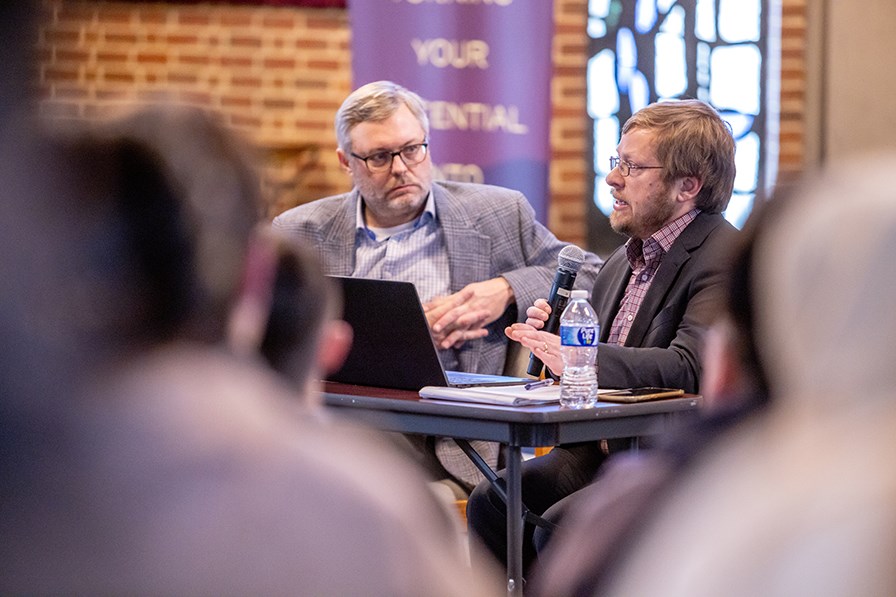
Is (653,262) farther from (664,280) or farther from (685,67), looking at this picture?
(685,67)

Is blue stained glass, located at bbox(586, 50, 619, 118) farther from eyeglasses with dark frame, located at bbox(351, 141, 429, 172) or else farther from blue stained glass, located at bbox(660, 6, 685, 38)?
eyeglasses with dark frame, located at bbox(351, 141, 429, 172)

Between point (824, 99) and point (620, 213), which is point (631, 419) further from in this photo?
point (824, 99)

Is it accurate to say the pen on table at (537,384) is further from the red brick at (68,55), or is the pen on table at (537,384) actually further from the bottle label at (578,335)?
the red brick at (68,55)

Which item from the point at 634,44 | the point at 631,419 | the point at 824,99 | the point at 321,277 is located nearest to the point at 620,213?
the point at 631,419

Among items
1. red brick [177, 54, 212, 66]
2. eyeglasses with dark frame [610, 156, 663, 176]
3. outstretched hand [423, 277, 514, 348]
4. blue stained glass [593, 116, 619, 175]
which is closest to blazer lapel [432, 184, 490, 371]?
outstretched hand [423, 277, 514, 348]

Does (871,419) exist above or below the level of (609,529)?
above

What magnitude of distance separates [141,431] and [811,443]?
452 millimetres

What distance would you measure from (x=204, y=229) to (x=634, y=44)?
4.35 m

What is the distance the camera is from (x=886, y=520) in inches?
30.5

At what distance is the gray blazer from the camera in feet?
10.0

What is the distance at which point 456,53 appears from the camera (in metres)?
4.16

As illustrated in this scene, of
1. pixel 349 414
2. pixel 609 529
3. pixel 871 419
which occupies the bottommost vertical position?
pixel 349 414

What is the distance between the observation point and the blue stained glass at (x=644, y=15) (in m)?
4.88

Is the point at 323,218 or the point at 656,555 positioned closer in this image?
the point at 656,555
